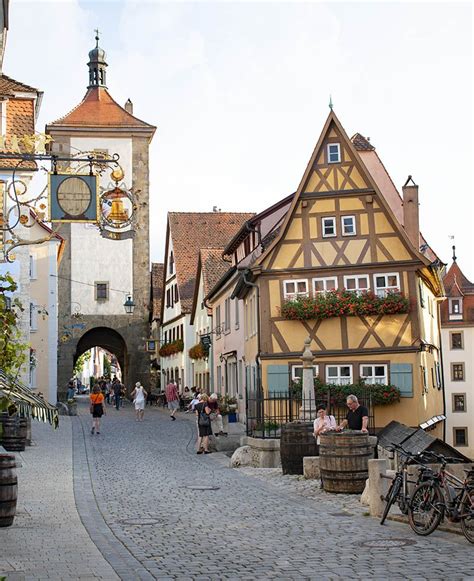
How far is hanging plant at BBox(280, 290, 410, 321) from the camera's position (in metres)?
27.0

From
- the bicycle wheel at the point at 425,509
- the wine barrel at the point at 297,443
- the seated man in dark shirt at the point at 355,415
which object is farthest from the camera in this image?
the wine barrel at the point at 297,443

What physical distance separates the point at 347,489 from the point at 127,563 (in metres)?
5.94

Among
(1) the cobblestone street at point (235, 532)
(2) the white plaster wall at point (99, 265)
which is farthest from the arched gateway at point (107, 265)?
(1) the cobblestone street at point (235, 532)

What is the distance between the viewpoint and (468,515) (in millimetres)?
9812

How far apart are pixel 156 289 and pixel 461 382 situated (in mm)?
21215

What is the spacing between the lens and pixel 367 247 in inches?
1095

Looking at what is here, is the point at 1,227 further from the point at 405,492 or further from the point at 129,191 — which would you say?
the point at 405,492

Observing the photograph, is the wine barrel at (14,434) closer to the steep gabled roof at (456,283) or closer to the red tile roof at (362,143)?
the red tile roof at (362,143)

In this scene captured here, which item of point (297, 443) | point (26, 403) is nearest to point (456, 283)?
point (297, 443)

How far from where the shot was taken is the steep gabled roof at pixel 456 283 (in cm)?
6141

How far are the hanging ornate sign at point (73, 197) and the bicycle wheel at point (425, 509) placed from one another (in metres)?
4.87

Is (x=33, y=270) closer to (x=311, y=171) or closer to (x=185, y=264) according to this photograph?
(x=185, y=264)

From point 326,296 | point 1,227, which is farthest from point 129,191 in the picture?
point 326,296

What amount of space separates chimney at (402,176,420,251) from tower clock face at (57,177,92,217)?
22363 mm
